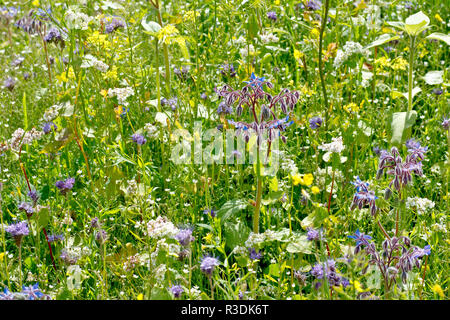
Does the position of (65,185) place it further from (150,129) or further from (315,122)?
(315,122)

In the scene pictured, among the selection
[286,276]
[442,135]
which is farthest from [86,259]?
[442,135]

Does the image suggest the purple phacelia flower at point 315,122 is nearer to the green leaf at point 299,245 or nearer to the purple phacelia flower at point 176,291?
the green leaf at point 299,245

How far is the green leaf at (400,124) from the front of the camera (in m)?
2.58

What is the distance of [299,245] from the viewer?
7.80ft

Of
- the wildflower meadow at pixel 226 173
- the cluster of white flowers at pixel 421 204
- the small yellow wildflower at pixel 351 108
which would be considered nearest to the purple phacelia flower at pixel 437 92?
the wildflower meadow at pixel 226 173

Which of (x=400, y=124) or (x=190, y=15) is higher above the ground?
(x=190, y=15)

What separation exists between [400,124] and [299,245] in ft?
2.46

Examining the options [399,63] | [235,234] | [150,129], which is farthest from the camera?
[399,63]

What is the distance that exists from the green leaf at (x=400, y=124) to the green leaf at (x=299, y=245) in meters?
0.61

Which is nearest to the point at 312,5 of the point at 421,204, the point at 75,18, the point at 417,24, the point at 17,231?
the point at 417,24

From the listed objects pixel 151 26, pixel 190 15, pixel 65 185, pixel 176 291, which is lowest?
pixel 176 291
